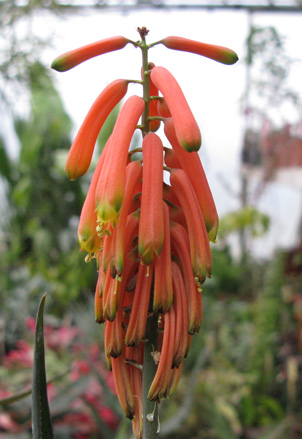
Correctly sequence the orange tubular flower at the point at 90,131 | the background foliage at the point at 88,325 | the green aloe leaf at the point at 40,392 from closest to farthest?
1. the green aloe leaf at the point at 40,392
2. the orange tubular flower at the point at 90,131
3. the background foliage at the point at 88,325

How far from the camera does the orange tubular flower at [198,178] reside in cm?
71

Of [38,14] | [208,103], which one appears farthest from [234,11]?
[38,14]

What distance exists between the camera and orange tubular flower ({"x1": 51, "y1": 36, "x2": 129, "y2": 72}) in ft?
2.34

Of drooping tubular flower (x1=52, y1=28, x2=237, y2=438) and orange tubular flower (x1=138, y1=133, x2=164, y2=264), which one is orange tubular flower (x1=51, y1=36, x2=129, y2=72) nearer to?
drooping tubular flower (x1=52, y1=28, x2=237, y2=438)

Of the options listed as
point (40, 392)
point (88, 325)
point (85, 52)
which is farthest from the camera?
point (88, 325)

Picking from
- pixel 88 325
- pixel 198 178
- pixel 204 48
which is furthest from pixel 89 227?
pixel 88 325

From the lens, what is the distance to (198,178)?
2.33ft

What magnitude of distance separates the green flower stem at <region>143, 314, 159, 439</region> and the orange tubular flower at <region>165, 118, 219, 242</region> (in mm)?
168

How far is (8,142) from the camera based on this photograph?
7008mm

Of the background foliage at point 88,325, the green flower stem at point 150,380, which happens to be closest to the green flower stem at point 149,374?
the green flower stem at point 150,380

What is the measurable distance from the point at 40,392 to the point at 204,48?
0.56 meters

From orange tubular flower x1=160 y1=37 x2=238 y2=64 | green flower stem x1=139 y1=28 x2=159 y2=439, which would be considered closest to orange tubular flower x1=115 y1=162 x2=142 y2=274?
green flower stem x1=139 y1=28 x2=159 y2=439

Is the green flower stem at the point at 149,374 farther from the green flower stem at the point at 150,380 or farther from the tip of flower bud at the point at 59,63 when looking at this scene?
the tip of flower bud at the point at 59,63

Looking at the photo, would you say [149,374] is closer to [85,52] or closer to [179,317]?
[179,317]
